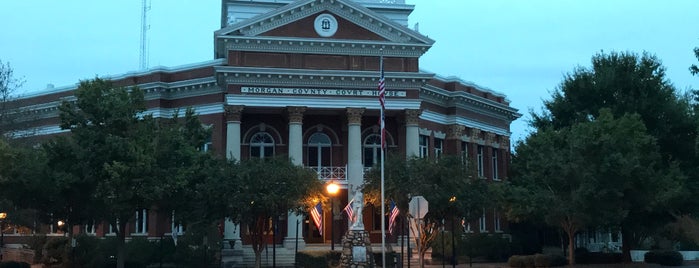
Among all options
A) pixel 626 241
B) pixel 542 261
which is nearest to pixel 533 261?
pixel 542 261

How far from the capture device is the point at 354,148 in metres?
43.0

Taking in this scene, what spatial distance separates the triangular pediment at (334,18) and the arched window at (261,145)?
6.43 meters

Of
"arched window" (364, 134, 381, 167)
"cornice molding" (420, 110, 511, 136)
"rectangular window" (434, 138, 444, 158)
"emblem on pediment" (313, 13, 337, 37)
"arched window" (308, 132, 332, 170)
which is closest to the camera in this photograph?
"emblem on pediment" (313, 13, 337, 37)

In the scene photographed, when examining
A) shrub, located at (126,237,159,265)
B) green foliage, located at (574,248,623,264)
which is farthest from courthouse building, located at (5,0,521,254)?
green foliage, located at (574,248,623,264)

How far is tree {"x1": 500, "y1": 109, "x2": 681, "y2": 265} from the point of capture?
35.8 metres

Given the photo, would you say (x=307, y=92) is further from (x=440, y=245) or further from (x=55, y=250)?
(x=55, y=250)

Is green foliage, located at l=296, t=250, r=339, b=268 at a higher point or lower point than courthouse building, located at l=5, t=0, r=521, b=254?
lower

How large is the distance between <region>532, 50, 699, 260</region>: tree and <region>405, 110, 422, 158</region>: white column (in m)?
8.02

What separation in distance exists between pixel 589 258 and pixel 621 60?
42.0 feet

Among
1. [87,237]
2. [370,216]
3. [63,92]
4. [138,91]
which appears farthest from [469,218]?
[63,92]

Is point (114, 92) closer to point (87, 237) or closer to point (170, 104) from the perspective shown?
point (87, 237)

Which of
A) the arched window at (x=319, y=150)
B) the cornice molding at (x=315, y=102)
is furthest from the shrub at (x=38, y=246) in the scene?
the arched window at (x=319, y=150)

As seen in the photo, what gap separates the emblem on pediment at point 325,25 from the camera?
43.8m

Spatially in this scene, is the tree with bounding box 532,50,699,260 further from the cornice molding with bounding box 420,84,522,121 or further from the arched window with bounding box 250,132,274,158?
the arched window with bounding box 250,132,274,158
